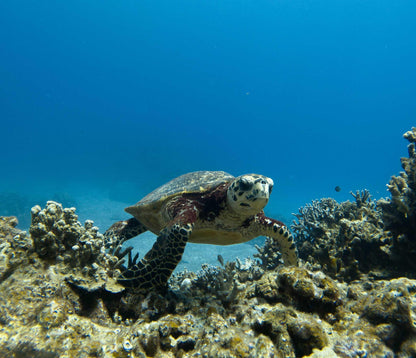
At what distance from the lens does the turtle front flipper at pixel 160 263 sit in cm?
319

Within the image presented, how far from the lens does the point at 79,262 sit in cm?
297

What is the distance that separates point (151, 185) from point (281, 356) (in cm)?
5227

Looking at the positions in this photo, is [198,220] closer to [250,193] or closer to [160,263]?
[250,193]

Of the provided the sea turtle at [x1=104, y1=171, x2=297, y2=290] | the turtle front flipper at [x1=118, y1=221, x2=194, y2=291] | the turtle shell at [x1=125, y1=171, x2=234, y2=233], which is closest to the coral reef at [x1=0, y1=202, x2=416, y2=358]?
the turtle front flipper at [x1=118, y1=221, x2=194, y2=291]

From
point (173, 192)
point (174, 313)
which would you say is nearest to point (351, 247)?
point (174, 313)

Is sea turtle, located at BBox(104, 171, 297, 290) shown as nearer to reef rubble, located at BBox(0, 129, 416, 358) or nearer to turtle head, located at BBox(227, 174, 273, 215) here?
turtle head, located at BBox(227, 174, 273, 215)

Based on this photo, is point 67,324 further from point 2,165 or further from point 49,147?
point 49,147

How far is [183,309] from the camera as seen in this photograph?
2906mm

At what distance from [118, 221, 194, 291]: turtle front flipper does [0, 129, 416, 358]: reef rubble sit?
15cm

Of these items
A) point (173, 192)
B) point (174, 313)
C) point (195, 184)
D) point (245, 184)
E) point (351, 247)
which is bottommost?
point (174, 313)

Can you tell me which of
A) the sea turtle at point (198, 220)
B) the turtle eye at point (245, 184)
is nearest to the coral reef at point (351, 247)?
the sea turtle at point (198, 220)

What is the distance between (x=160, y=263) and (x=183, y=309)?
2.59 feet

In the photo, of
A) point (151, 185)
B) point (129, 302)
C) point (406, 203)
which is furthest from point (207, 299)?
point (151, 185)

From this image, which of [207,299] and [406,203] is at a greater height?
[406,203]
